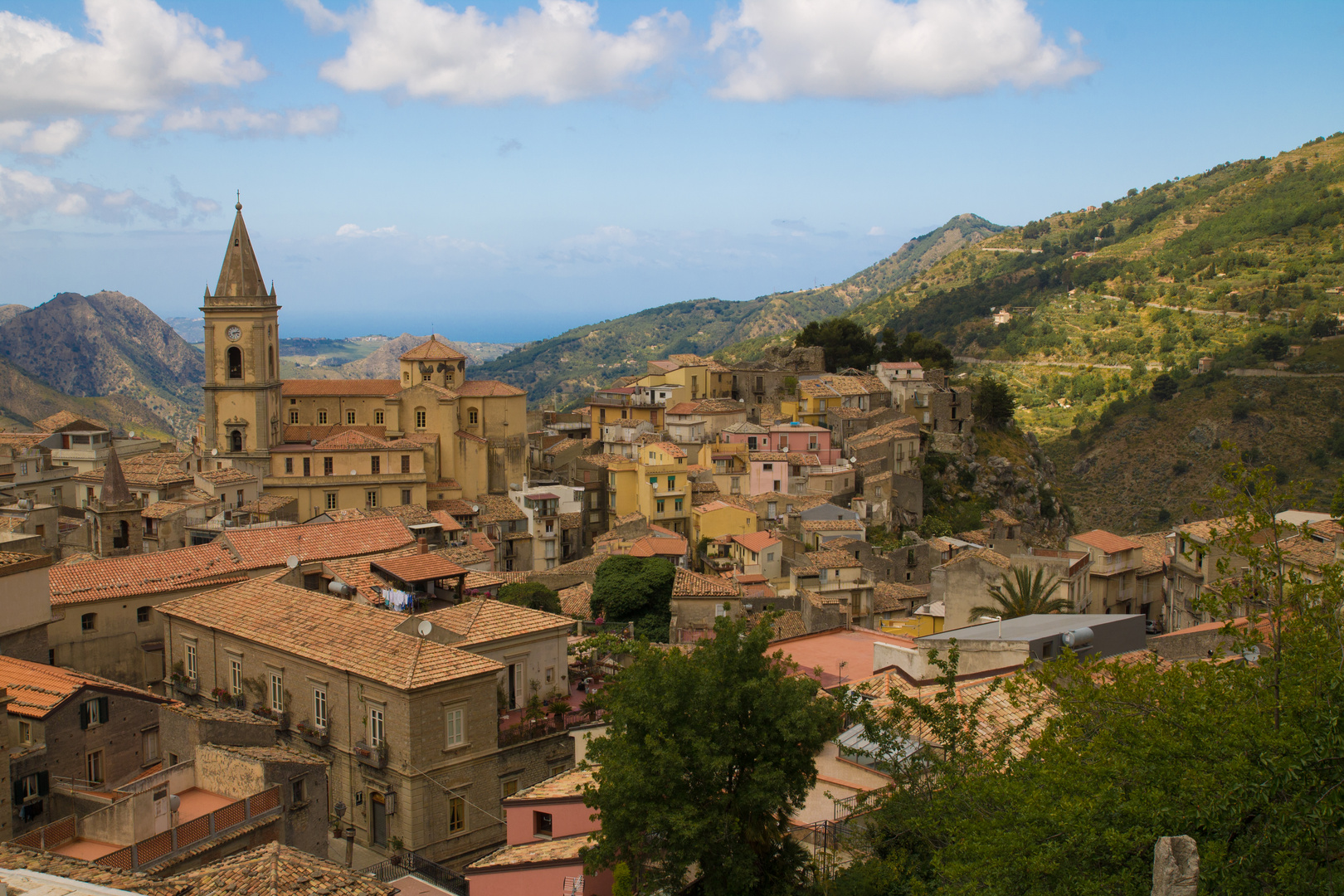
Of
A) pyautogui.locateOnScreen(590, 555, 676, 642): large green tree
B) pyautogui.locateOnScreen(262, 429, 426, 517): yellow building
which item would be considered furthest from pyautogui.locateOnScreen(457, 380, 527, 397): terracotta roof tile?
pyautogui.locateOnScreen(590, 555, 676, 642): large green tree

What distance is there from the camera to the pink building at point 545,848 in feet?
54.6

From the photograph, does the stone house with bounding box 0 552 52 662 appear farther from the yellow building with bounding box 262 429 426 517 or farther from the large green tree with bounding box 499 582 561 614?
the yellow building with bounding box 262 429 426 517

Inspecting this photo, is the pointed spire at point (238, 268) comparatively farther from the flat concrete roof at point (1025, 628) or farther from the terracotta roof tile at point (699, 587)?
the flat concrete roof at point (1025, 628)

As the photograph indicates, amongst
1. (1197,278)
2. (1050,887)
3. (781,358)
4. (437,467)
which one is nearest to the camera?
(1050,887)

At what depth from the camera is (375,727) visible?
21.5 metres

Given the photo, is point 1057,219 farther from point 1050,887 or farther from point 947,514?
point 1050,887

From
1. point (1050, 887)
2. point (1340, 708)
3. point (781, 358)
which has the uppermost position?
point (781, 358)

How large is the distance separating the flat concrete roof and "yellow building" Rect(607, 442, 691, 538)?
91.4 ft

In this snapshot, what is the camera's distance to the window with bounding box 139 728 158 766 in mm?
21359

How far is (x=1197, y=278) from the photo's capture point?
366 feet

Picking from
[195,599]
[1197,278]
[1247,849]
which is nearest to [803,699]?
[1247,849]

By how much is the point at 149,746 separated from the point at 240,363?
34.9 m

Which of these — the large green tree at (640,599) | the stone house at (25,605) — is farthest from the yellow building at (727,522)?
the stone house at (25,605)

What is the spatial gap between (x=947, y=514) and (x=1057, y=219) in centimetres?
12669
